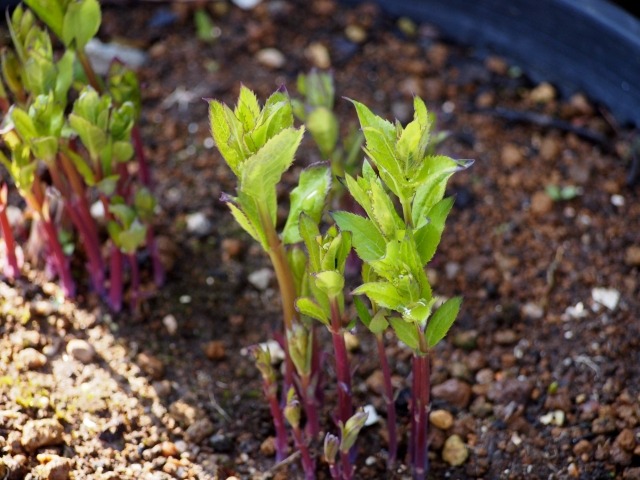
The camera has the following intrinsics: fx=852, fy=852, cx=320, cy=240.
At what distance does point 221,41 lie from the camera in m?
2.48

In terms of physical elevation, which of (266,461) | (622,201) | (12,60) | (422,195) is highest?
(422,195)

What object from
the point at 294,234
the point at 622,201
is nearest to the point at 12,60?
the point at 294,234

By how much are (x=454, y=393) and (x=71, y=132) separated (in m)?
0.88

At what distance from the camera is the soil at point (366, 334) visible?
1.57 metres

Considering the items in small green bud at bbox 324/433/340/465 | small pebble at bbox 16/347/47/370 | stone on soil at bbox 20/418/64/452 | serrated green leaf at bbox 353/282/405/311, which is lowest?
small pebble at bbox 16/347/47/370

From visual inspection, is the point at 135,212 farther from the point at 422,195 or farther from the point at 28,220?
the point at 422,195

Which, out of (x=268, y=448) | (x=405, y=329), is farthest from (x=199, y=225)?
(x=405, y=329)

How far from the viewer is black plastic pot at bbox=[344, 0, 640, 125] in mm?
2141

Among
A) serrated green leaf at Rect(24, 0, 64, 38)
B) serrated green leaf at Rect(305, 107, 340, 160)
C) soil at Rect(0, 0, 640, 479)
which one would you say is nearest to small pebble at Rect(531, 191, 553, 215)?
soil at Rect(0, 0, 640, 479)

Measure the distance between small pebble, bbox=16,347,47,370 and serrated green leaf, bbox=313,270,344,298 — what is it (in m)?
0.66

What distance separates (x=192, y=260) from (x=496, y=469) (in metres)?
0.81

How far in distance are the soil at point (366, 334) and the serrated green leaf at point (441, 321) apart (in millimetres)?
367

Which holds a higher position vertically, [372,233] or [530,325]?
[372,233]

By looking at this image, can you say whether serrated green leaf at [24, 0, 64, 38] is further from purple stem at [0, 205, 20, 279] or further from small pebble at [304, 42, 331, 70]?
small pebble at [304, 42, 331, 70]
